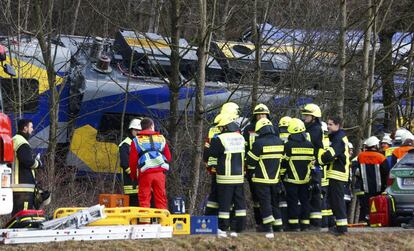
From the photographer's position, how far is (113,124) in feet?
62.2

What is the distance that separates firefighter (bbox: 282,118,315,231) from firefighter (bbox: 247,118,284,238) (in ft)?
1.93

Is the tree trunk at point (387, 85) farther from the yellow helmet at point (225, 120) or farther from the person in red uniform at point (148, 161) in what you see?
the person in red uniform at point (148, 161)

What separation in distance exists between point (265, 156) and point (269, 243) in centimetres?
148

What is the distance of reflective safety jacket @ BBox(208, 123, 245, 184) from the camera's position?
11773 millimetres

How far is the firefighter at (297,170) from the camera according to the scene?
12.7m

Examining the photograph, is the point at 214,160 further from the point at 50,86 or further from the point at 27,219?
the point at 50,86

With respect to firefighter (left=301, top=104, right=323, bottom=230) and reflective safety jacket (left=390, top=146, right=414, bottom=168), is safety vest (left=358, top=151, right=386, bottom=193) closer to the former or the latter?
reflective safety jacket (left=390, top=146, right=414, bottom=168)

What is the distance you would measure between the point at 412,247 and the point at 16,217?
5760 mm

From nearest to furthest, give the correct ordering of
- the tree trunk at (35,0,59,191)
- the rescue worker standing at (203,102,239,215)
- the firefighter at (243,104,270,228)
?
the rescue worker standing at (203,102,239,215) → the firefighter at (243,104,270,228) → the tree trunk at (35,0,59,191)

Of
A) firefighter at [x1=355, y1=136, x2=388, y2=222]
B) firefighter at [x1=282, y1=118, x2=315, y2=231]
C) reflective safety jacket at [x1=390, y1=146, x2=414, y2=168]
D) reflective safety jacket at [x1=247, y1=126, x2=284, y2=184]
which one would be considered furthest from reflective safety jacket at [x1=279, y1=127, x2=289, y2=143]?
reflective safety jacket at [x1=390, y1=146, x2=414, y2=168]

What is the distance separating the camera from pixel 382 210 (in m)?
14.3

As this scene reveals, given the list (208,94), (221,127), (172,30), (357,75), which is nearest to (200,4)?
(172,30)

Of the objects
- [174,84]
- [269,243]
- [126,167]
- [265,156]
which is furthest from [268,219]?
[174,84]

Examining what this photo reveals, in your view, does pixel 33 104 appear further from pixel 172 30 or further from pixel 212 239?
pixel 212 239
